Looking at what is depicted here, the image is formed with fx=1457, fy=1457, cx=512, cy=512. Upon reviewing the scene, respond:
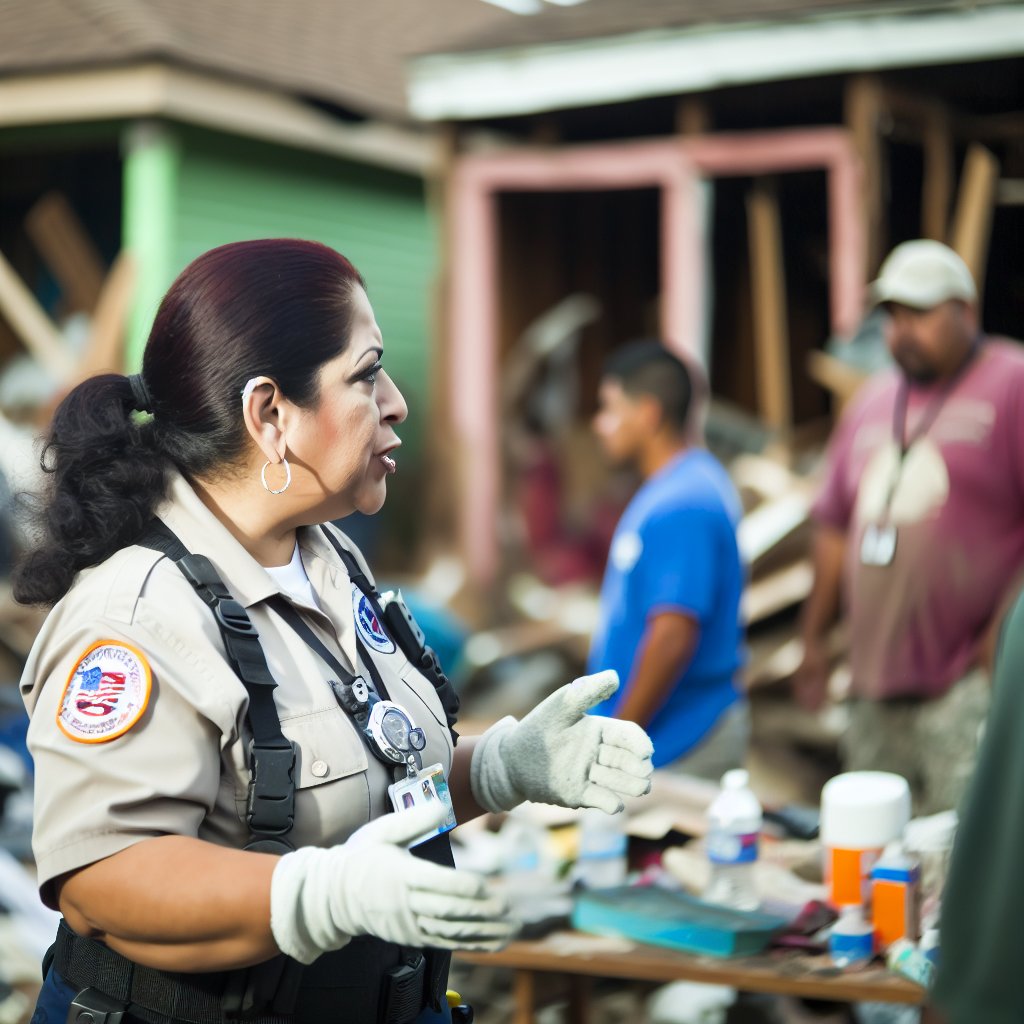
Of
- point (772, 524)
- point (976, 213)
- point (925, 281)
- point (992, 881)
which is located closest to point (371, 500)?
point (992, 881)

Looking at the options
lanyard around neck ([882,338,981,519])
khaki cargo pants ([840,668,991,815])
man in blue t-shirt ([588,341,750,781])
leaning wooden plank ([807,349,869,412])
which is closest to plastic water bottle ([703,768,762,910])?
man in blue t-shirt ([588,341,750,781])

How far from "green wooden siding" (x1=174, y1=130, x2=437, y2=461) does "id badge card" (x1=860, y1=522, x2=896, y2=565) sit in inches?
229

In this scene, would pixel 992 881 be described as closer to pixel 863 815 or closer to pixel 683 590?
pixel 863 815

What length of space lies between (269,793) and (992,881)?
96cm

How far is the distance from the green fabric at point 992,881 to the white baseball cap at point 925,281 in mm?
3917

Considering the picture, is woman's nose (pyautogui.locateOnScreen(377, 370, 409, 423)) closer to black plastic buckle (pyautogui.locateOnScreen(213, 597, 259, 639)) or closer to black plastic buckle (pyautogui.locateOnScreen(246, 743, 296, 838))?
black plastic buckle (pyautogui.locateOnScreen(213, 597, 259, 639))

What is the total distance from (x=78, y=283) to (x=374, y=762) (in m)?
8.72

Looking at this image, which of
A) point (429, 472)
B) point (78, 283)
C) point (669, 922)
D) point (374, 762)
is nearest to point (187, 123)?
point (78, 283)

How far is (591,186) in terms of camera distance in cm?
917

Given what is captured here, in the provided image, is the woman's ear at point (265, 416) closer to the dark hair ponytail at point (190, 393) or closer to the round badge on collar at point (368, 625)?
the dark hair ponytail at point (190, 393)

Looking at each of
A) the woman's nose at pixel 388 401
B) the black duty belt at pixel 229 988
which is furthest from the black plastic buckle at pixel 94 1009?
the woman's nose at pixel 388 401

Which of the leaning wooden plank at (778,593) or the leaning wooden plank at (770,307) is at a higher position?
the leaning wooden plank at (770,307)

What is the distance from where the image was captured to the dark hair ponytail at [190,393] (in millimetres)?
2107

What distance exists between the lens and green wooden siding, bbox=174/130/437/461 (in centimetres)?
988
